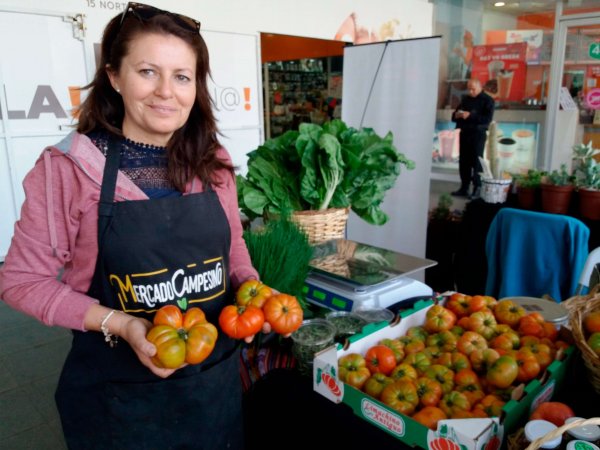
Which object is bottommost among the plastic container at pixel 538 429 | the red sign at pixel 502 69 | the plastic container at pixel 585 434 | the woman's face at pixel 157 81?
the plastic container at pixel 538 429

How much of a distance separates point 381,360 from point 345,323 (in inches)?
11.1

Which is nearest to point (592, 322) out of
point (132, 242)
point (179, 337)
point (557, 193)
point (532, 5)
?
point (179, 337)

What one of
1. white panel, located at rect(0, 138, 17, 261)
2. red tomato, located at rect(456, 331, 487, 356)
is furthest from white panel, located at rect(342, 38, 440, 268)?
white panel, located at rect(0, 138, 17, 261)

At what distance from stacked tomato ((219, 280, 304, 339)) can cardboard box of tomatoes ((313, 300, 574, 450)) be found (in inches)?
5.4

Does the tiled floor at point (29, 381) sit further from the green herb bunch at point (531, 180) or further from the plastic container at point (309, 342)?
the green herb bunch at point (531, 180)

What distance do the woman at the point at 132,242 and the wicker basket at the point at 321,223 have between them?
2.60ft

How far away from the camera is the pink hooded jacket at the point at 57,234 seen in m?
0.97

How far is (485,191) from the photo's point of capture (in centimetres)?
343

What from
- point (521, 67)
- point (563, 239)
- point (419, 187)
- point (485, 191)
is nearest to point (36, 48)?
point (419, 187)

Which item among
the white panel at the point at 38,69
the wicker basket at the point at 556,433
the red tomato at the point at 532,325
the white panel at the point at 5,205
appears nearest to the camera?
the wicker basket at the point at 556,433

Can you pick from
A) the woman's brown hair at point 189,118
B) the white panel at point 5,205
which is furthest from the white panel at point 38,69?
the woman's brown hair at point 189,118

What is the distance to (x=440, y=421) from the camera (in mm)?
930

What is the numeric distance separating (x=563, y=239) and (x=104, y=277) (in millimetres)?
2557

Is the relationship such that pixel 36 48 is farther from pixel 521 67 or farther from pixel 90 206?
pixel 521 67
